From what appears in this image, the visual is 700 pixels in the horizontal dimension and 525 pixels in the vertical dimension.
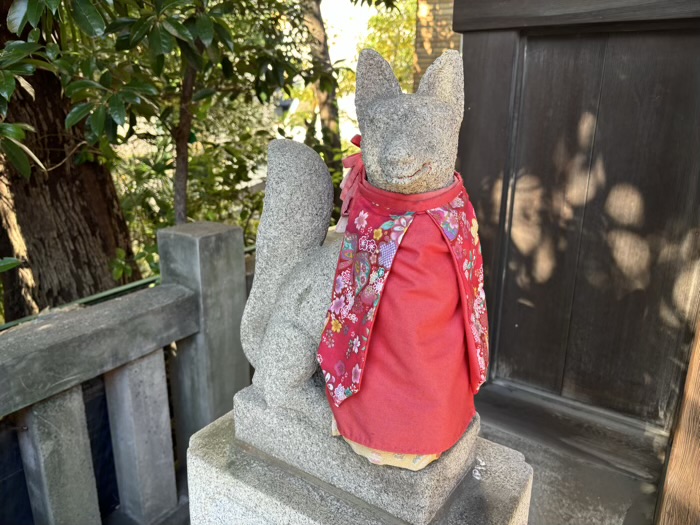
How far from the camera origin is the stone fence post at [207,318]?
1858mm

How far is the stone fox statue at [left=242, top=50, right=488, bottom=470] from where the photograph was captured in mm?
1011

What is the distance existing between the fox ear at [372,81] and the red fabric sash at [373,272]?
15cm

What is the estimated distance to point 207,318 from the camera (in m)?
1.92

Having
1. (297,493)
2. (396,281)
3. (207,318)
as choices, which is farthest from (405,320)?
(207,318)

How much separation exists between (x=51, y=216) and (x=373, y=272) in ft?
6.42

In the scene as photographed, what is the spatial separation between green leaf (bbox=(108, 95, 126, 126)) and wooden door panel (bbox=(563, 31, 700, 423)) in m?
1.59

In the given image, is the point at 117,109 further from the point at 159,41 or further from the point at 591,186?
the point at 591,186

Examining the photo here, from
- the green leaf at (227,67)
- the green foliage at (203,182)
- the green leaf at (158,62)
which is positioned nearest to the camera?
the green leaf at (158,62)

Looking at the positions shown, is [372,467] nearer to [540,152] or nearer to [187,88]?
[540,152]

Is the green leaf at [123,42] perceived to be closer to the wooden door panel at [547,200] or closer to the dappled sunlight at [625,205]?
the wooden door panel at [547,200]

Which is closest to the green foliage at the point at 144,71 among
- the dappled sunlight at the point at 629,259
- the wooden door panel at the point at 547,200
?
the wooden door panel at the point at 547,200

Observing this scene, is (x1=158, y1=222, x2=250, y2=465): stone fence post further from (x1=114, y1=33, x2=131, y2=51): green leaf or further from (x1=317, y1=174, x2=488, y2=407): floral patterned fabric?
(x1=317, y1=174, x2=488, y2=407): floral patterned fabric

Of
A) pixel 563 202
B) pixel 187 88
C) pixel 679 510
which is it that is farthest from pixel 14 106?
pixel 679 510

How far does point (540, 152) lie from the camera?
1.95 metres
